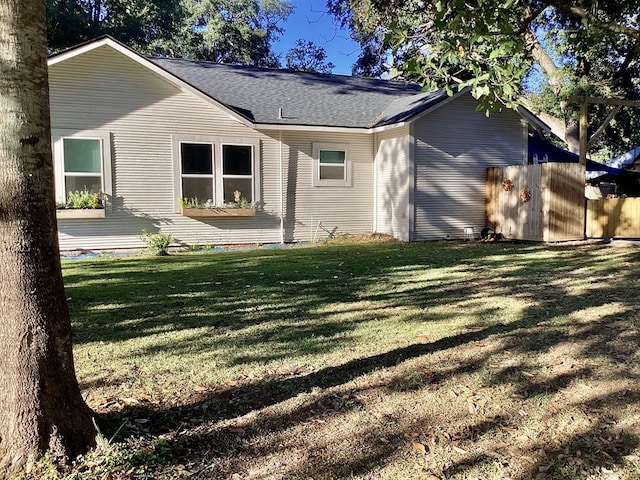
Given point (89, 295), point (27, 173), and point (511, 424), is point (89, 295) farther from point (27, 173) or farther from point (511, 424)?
point (511, 424)

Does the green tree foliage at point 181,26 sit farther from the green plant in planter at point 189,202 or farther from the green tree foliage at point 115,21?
the green plant in planter at point 189,202

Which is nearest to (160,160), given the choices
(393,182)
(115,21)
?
(393,182)

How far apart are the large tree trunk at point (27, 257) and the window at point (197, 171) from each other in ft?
33.3

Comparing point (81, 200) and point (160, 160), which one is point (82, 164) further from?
point (160, 160)

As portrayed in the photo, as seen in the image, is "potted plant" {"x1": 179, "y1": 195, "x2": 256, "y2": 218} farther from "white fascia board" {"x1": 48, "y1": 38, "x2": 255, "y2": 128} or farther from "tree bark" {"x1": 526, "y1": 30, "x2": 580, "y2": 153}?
"tree bark" {"x1": 526, "y1": 30, "x2": 580, "y2": 153}

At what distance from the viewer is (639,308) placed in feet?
17.4

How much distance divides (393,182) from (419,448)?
11476 millimetres

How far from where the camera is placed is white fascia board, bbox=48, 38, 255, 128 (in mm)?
10805

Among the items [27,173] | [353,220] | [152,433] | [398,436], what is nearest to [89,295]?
[152,433]

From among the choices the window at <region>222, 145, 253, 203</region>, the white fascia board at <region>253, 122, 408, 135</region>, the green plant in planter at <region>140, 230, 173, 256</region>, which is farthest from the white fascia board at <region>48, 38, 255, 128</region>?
the green plant in planter at <region>140, 230, 173, 256</region>

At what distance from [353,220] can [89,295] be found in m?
8.84

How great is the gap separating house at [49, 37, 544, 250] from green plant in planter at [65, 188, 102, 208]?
234mm

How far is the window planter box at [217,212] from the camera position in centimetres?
1217

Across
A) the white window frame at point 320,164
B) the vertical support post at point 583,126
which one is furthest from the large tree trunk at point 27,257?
the vertical support post at point 583,126
